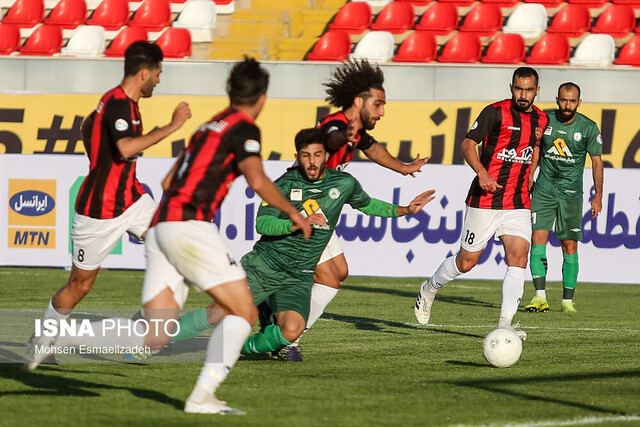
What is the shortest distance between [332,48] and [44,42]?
5.23 meters

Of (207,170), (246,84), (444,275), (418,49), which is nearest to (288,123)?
(418,49)

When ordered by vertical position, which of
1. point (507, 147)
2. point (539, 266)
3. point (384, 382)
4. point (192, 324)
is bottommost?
point (384, 382)

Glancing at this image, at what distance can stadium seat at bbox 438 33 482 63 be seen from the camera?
1805cm

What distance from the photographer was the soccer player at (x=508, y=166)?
8.40 m

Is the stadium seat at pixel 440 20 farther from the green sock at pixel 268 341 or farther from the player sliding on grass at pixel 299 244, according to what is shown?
the green sock at pixel 268 341

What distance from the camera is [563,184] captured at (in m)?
11.8

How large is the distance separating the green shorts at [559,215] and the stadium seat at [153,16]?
1004cm

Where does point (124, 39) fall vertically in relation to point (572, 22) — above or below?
below

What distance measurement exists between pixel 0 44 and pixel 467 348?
44.1 ft

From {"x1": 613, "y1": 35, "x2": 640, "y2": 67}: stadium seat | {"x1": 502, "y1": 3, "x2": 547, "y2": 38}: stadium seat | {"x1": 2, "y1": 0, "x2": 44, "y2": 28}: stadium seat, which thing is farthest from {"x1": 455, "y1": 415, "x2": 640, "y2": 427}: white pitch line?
{"x1": 2, "y1": 0, "x2": 44, "y2": 28}: stadium seat

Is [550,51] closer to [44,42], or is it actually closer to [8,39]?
[44,42]

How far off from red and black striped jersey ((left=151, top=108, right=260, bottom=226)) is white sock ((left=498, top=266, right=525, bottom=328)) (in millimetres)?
3402

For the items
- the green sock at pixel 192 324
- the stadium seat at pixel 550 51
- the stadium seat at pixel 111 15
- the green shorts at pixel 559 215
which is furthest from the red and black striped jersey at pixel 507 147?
the stadium seat at pixel 111 15

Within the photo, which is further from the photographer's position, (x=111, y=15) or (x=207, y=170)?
(x=111, y=15)
